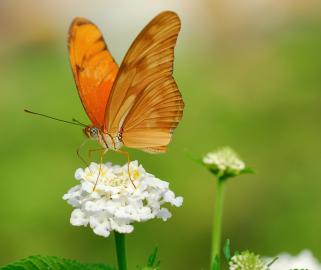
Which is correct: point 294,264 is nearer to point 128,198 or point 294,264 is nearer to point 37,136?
point 128,198

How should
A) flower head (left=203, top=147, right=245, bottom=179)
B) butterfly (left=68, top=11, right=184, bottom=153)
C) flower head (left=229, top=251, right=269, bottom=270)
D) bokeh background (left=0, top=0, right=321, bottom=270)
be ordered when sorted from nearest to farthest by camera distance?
flower head (left=229, top=251, right=269, bottom=270) → butterfly (left=68, top=11, right=184, bottom=153) → flower head (left=203, top=147, right=245, bottom=179) → bokeh background (left=0, top=0, right=321, bottom=270)

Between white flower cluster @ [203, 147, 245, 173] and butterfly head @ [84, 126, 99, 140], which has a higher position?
butterfly head @ [84, 126, 99, 140]

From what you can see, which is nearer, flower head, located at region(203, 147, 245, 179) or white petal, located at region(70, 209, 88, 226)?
white petal, located at region(70, 209, 88, 226)

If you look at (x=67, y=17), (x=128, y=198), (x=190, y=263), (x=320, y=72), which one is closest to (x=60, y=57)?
(x=67, y=17)

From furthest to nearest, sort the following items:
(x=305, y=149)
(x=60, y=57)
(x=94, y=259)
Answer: (x=60, y=57), (x=305, y=149), (x=94, y=259)

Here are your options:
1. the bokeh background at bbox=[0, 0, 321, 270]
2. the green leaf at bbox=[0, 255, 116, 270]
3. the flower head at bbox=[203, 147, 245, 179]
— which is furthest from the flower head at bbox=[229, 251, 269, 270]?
the bokeh background at bbox=[0, 0, 321, 270]

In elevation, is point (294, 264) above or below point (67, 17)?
below

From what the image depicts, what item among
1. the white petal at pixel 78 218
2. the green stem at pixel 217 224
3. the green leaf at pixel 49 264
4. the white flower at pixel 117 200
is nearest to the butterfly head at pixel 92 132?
the white flower at pixel 117 200

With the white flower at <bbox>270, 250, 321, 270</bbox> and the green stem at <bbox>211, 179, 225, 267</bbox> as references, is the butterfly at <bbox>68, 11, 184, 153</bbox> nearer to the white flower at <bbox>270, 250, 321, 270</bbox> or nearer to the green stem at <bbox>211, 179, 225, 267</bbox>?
the green stem at <bbox>211, 179, 225, 267</bbox>
